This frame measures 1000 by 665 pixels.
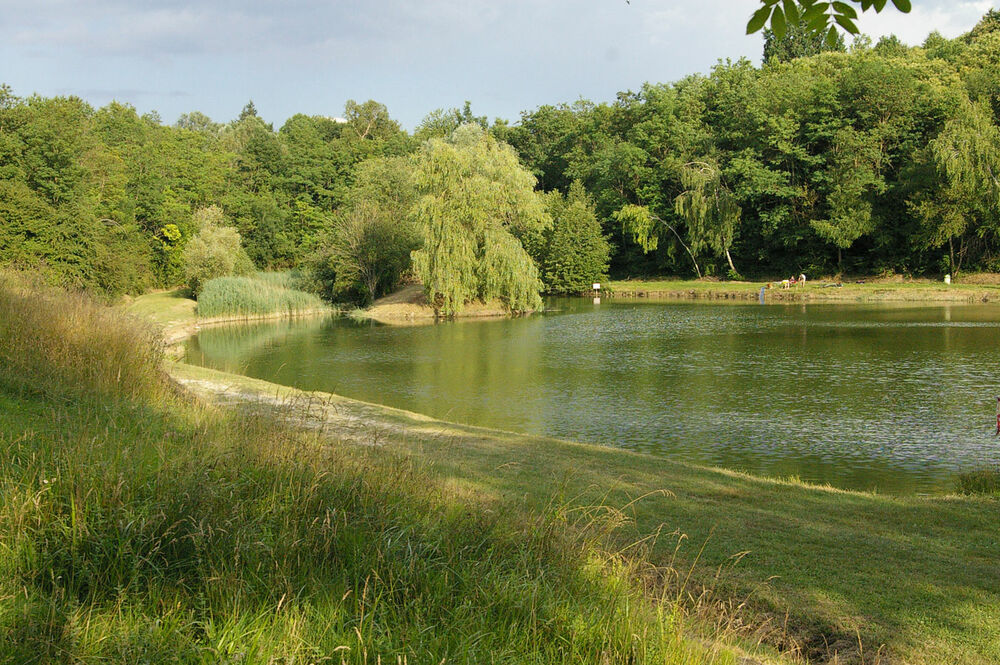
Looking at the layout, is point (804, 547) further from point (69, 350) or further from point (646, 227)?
point (646, 227)

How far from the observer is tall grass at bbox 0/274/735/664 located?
10.7ft

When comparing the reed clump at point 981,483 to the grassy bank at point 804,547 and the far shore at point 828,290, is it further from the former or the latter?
the far shore at point 828,290

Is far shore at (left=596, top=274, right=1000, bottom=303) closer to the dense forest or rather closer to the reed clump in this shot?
the dense forest

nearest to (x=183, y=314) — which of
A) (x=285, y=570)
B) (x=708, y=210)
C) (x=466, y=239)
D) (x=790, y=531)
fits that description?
(x=466, y=239)

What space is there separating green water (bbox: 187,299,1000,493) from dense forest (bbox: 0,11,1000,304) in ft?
25.8

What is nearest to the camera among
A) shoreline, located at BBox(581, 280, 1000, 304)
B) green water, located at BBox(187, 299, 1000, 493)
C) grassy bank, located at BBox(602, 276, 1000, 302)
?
green water, located at BBox(187, 299, 1000, 493)

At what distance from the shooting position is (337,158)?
7138cm

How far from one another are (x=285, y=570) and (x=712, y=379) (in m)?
17.1

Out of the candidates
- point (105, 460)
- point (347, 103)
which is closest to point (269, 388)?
point (105, 460)

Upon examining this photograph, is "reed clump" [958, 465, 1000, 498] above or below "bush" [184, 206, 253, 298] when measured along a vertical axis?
below

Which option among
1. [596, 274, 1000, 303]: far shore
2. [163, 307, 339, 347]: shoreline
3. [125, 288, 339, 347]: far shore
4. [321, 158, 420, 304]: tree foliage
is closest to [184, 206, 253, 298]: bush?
[125, 288, 339, 347]: far shore

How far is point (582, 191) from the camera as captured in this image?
194 feet

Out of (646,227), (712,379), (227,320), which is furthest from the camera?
(646,227)

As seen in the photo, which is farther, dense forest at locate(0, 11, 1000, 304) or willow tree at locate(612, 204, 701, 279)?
willow tree at locate(612, 204, 701, 279)
